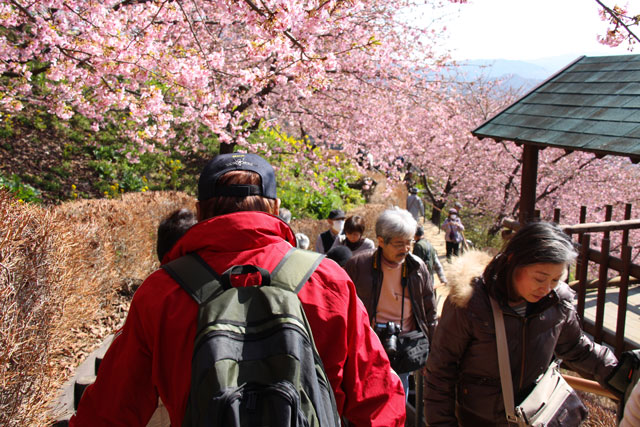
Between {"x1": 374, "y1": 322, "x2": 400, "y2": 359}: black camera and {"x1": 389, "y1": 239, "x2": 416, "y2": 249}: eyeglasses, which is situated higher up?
{"x1": 389, "y1": 239, "x2": 416, "y2": 249}: eyeglasses

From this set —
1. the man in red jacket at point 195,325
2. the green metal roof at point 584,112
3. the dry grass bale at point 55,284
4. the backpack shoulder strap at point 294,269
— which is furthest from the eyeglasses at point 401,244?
the dry grass bale at point 55,284

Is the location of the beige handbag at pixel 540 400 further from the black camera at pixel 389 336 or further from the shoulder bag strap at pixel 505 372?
the black camera at pixel 389 336

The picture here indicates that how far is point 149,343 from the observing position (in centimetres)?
110

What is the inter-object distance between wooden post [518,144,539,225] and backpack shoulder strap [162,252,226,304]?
188 inches

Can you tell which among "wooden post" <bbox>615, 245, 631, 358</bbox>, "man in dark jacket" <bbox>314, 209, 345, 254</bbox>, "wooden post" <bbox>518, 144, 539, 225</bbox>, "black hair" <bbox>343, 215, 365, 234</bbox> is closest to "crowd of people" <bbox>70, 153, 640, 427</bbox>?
"black hair" <bbox>343, 215, 365, 234</bbox>

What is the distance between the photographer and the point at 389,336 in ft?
9.12

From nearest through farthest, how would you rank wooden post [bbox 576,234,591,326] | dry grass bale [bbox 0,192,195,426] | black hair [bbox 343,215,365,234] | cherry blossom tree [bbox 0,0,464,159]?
dry grass bale [bbox 0,192,195,426], wooden post [bbox 576,234,591,326], black hair [bbox 343,215,365,234], cherry blossom tree [bbox 0,0,464,159]

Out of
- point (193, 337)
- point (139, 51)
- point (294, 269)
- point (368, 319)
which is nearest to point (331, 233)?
point (139, 51)

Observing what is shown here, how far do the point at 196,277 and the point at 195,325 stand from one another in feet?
0.38

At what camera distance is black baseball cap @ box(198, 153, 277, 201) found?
1.25 m

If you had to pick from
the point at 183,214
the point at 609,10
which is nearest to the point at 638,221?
the point at 609,10

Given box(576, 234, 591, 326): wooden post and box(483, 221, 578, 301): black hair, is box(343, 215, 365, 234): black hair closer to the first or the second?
box(576, 234, 591, 326): wooden post

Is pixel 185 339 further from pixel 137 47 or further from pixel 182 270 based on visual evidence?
pixel 137 47

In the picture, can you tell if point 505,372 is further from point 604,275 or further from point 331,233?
point 331,233
